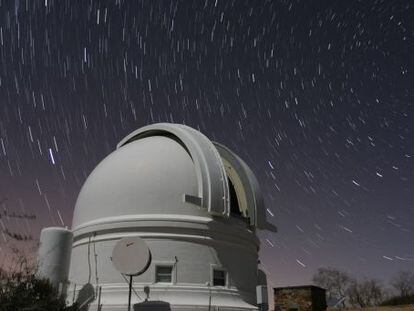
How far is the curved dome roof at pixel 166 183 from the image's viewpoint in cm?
1497

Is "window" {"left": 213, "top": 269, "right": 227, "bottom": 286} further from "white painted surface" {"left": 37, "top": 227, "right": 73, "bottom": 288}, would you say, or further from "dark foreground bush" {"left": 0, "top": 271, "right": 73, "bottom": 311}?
"white painted surface" {"left": 37, "top": 227, "right": 73, "bottom": 288}

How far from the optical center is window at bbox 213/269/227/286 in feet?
48.0

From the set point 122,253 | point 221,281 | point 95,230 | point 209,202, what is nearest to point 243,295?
point 221,281

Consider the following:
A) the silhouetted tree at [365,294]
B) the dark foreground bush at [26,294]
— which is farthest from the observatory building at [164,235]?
the silhouetted tree at [365,294]

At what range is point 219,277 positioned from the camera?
14.8 m

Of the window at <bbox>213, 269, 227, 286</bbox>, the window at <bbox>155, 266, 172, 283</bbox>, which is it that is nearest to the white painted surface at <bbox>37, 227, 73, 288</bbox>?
the window at <bbox>155, 266, 172, 283</bbox>

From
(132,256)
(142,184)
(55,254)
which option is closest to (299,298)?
(132,256)

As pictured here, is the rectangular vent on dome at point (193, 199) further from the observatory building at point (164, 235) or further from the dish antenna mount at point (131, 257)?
the dish antenna mount at point (131, 257)

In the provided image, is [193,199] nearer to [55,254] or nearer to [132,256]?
[132,256]

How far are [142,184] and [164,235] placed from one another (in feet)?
6.68

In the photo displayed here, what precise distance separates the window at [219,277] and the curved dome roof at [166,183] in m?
1.95

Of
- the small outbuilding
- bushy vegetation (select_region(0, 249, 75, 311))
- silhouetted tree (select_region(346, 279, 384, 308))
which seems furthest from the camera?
silhouetted tree (select_region(346, 279, 384, 308))

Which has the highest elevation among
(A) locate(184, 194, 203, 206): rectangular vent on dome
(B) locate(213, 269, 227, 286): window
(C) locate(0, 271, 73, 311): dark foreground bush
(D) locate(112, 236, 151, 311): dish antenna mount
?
(A) locate(184, 194, 203, 206): rectangular vent on dome

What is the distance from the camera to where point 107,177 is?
16234 millimetres
